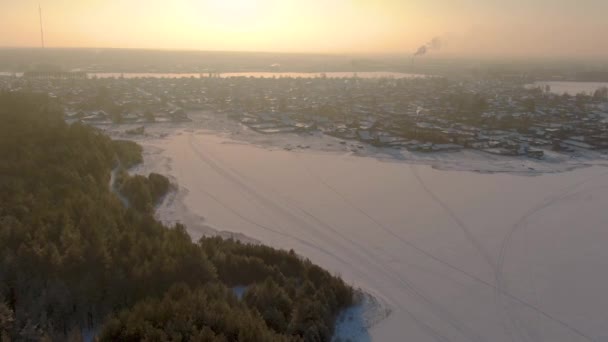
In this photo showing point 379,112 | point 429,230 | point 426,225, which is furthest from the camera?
point 379,112

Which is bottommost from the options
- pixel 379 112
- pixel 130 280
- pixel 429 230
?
pixel 429 230

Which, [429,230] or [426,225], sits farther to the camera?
[426,225]

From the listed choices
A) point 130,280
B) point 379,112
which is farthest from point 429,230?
point 379,112

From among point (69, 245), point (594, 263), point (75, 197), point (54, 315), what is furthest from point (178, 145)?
point (594, 263)

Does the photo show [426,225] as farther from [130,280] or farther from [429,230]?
[130,280]

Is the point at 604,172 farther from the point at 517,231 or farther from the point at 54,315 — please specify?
the point at 54,315

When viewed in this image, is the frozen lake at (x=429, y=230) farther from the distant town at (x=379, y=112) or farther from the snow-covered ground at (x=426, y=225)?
the distant town at (x=379, y=112)

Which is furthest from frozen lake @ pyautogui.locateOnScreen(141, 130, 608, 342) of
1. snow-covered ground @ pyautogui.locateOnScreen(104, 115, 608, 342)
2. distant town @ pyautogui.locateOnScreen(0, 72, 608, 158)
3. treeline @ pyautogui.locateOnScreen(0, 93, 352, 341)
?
distant town @ pyautogui.locateOnScreen(0, 72, 608, 158)
